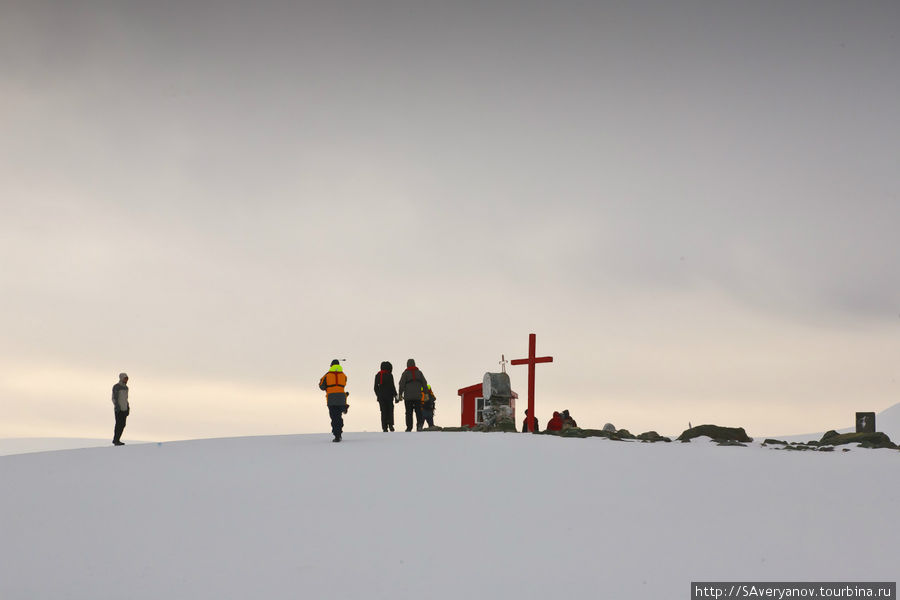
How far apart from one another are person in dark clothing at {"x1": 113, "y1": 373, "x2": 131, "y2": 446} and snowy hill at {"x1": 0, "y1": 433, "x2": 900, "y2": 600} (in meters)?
6.23

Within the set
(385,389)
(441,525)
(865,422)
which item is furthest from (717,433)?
(441,525)

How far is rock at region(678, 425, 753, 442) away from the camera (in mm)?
21953

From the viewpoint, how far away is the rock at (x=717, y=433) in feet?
72.0

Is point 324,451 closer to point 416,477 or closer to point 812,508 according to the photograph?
point 416,477

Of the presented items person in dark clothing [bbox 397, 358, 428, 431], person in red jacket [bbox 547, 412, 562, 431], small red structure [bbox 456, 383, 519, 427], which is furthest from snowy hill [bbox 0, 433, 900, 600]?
small red structure [bbox 456, 383, 519, 427]

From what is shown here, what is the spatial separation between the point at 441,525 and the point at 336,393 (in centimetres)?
958

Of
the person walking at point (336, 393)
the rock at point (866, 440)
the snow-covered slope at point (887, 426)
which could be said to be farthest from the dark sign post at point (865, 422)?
the person walking at point (336, 393)

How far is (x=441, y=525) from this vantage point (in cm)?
1184

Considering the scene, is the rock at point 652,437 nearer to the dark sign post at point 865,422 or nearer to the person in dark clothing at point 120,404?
the dark sign post at point 865,422

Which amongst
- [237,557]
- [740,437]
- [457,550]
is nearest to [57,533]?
[237,557]

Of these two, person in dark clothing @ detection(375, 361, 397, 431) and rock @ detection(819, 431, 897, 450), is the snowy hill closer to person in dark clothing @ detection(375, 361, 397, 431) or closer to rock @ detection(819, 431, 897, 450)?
rock @ detection(819, 431, 897, 450)

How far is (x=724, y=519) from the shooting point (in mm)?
12312

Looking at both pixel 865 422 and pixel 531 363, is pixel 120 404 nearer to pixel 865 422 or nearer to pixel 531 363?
pixel 531 363

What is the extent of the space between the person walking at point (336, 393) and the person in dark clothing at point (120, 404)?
6851 millimetres
